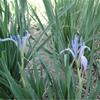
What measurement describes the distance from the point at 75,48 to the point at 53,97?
0.76ft

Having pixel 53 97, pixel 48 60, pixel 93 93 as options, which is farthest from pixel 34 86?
pixel 48 60

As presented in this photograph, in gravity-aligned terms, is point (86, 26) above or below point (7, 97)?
above

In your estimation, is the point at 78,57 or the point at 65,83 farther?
the point at 65,83

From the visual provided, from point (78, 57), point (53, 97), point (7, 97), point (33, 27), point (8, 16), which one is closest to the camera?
point (78, 57)

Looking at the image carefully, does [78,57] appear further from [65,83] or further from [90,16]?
[90,16]

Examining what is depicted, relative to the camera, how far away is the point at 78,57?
1025 mm

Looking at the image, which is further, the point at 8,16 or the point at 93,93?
the point at 8,16

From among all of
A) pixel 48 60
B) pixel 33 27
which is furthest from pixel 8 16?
pixel 33 27

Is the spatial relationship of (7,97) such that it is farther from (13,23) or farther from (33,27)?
(33,27)

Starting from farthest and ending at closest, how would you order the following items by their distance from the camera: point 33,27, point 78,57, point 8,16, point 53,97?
point 33,27
point 8,16
point 53,97
point 78,57

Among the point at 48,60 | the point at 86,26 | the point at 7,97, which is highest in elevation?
the point at 86,26

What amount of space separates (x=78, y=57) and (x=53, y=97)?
0.70 feet

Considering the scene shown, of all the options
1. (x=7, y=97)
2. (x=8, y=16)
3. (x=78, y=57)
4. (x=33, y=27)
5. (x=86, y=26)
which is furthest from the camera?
(x=33, y=27)

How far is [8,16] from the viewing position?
1.51 metres
